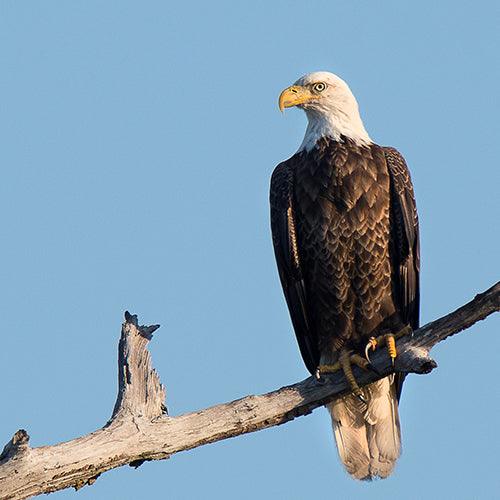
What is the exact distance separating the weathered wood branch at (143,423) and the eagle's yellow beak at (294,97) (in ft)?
7.18

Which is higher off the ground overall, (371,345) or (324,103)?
(324,103)

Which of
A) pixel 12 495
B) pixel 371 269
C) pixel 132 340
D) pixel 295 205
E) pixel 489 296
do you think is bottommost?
pixel 12 495

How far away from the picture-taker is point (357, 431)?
7012 mm

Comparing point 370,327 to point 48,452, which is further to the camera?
point 370,327

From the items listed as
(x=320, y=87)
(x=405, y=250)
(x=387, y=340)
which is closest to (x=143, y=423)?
(x=387, y=340)

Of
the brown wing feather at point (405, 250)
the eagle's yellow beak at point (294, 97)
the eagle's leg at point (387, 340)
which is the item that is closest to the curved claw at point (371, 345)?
the eagle's leg at point (387, 340)

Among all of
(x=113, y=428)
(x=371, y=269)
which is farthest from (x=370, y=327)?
(x=113, y=428)

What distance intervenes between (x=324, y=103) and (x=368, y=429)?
2.19 m

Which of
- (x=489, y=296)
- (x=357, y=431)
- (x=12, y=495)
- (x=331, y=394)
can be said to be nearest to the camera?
(x=12, y=495)

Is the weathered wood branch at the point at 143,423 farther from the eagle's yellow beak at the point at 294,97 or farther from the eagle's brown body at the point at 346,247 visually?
the eagle's yellow beak at the point at 294,97

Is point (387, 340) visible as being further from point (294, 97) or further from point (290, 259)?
point (294, 97)

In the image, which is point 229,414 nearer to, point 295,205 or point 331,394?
point 331,394

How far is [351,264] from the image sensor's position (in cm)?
645

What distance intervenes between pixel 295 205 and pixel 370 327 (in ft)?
2.88
